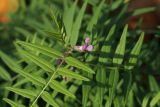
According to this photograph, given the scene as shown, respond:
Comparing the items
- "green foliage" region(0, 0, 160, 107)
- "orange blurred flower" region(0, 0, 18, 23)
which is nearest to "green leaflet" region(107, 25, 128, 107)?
"green foliage" region(0, 0, 160, 107)

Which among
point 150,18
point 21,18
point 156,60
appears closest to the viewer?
point 156,60

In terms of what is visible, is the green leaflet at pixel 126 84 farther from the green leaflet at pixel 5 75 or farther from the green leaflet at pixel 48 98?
the green leaflet at pixel 5 75

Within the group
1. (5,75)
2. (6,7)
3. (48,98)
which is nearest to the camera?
(48,98)

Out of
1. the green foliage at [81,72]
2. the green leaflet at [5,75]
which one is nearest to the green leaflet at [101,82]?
the green foliage at [81,72]

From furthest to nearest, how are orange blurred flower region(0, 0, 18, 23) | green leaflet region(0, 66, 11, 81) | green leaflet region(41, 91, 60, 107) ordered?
orange blurred flower region(0, 0, 18, 23) < green leaflet region(0, 66, 11, 81) < green leaflet region(41, 91, 60, 107)

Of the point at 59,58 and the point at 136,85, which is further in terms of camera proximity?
the point at 136,85

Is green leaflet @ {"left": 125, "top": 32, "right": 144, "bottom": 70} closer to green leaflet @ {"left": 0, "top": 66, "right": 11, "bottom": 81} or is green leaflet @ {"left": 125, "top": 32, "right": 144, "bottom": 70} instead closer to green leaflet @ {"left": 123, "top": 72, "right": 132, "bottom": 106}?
green leaflet @ {"left": 123, "top": 72, "right": 132, "bottom": 106}

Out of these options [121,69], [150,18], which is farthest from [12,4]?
[121,69]

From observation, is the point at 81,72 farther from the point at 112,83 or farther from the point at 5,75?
the point at 5,75

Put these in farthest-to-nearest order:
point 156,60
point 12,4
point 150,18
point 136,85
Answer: point 12,4 → point 150,18 → point 156,60 → point 136,85

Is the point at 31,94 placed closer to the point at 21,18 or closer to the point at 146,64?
the point at 146,64

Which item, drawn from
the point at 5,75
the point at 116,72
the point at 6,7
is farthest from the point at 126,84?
the point at 6,7
